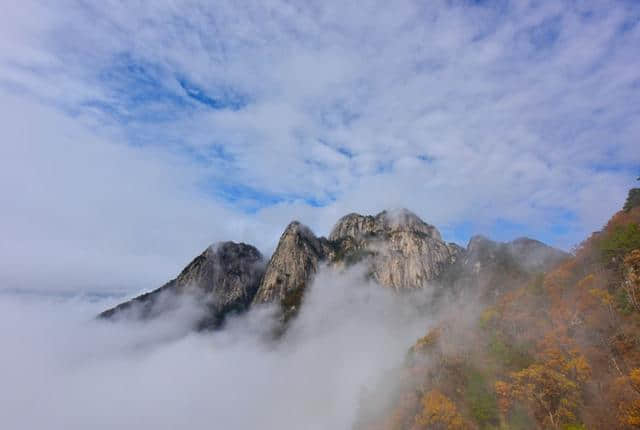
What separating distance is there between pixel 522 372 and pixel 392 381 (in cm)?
6794

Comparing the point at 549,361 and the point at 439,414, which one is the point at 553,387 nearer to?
the point at 549,361

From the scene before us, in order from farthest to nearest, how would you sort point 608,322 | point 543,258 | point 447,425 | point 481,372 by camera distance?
point 543,258
point 481,372
point 447,425
point 608,322

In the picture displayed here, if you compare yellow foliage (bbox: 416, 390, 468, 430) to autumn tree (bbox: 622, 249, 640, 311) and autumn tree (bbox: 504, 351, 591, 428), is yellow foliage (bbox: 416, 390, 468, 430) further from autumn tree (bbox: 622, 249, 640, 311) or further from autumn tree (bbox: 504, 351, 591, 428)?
autumn tree (bbox: 622, 249, 640, 311)

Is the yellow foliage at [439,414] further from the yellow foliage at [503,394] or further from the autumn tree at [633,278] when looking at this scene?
the autumn tree at [633,278]

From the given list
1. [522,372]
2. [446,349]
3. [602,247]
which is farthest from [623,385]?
[446,349]

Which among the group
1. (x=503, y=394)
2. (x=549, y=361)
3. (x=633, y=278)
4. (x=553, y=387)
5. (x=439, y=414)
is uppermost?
(x=633, y=278)

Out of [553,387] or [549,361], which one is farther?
[549,361]

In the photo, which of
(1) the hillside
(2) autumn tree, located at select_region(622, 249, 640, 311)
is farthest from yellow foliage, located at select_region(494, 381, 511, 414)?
(2) autumn tree, located at select_region(622, 249, 640, 311)

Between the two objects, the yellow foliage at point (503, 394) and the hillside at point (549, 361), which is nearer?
the hillside at point (549, 361)

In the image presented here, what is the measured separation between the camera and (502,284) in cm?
18812

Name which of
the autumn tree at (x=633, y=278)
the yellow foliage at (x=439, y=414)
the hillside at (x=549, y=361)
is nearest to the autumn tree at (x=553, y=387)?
the hillside at (x=549, y=361)

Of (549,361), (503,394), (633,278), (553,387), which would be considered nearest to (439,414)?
(503,394)

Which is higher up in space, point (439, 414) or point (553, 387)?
point (553, 387)

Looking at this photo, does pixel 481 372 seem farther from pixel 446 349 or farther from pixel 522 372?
pixel 446 349
